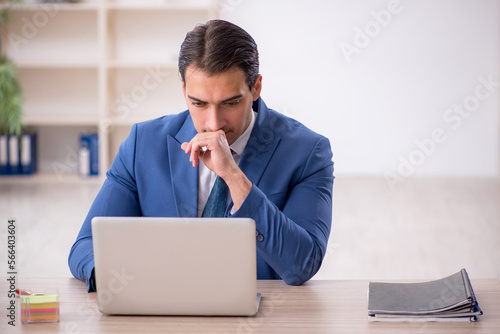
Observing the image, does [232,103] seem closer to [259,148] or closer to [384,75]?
[259,148]

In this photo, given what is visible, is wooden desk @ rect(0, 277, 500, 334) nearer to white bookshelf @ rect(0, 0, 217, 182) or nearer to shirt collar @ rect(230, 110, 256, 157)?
shirt collar @ rect(230, 110, 256, 157)

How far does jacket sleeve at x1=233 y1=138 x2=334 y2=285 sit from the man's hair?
308mm

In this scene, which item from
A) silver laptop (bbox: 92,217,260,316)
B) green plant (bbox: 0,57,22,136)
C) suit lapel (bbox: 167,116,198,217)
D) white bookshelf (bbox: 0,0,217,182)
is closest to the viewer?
silver laptop (bbox: 92,217,260,316)

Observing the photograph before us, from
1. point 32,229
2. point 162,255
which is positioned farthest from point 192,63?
point 32,229

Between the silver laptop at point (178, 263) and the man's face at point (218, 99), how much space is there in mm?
502

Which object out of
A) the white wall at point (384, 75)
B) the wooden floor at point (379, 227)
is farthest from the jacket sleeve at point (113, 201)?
the white wall at point (384, 75)

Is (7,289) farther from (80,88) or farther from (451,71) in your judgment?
(451,71)

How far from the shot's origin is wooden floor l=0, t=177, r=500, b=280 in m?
3.81

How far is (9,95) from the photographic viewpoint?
236 inches

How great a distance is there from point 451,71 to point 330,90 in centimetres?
123

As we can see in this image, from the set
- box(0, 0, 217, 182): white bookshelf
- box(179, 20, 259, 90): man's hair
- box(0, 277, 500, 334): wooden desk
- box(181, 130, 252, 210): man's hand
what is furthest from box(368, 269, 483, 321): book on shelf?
box(0, 0, 217, 182): white bookshelf

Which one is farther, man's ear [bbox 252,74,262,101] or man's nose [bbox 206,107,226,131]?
man's ear [bbox 252,74,262,101]

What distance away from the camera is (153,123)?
196 cm

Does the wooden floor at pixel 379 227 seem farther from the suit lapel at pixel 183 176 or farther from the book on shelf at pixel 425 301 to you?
the book on shelf at pixel 425 301
